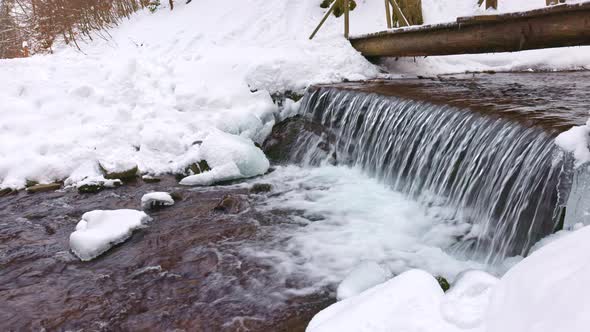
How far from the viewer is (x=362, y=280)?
2900mm

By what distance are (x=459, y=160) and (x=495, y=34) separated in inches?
86.2

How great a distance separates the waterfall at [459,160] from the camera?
123 inches

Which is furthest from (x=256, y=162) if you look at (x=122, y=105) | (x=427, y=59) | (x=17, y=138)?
(x=427, y=59)

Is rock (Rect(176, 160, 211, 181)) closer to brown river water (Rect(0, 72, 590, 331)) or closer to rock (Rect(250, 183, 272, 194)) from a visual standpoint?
brown river water (Rect(0, 72, 590, 331))

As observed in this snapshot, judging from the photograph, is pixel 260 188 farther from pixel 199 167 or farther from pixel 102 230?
pixel 102 230

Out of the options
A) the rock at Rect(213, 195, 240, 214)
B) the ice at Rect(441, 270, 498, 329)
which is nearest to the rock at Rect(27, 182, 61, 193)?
the rock at Rect(213, 195, 240, 214)

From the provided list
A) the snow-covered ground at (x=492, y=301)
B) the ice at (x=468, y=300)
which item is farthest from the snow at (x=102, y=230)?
the ice at (x=468, y=300)

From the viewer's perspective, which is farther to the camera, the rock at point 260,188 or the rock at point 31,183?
the rock at point 31,183

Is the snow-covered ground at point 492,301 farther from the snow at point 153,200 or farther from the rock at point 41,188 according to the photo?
the rock at point 41,188

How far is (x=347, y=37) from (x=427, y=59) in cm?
159

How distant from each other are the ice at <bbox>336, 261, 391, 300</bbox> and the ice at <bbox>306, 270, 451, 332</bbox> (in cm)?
83

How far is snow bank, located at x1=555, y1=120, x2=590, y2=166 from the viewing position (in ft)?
8.51

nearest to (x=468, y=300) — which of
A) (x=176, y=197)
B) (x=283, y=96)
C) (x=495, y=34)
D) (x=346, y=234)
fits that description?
(x=346, y=234)

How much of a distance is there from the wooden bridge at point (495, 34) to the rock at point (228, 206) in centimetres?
372
